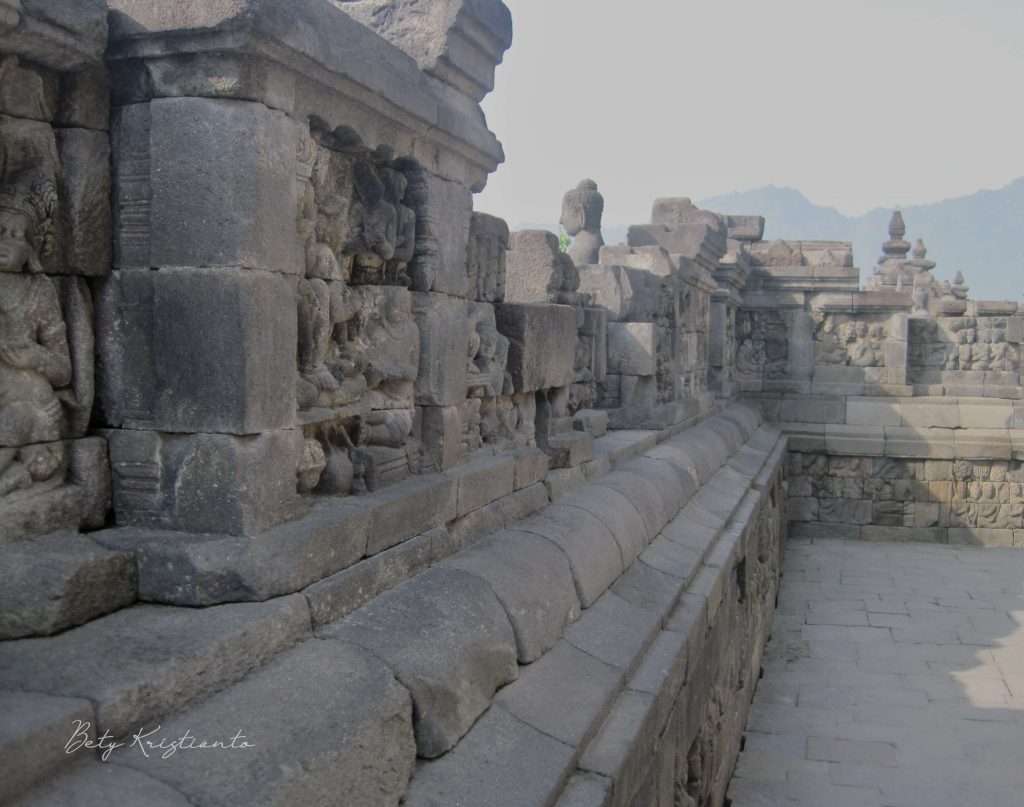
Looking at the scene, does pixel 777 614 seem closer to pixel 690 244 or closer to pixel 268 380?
pixel 690 244

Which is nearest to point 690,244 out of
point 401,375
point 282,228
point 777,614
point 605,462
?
point 777,614

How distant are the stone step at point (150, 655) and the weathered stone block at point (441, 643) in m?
0.25

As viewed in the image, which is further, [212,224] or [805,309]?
[805,309]

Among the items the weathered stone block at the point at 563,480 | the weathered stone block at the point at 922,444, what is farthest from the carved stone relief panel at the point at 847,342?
the weathered stone block at the point at 563,480

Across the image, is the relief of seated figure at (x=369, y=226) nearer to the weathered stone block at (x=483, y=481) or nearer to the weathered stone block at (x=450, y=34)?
the weathered stone block at (x=450, y=34)

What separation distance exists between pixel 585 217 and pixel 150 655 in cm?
866

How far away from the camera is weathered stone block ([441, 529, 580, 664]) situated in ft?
Answer: 11.7

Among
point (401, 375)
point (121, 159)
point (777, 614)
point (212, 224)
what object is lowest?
point (777, 614)

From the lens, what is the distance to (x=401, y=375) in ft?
12.6

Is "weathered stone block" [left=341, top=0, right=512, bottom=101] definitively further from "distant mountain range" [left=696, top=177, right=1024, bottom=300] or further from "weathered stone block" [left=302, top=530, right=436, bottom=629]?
"distant mountain range" [left=696, top=177, right=1024, bottom=300]

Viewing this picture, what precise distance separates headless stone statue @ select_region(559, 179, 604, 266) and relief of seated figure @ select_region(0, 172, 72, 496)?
802cm

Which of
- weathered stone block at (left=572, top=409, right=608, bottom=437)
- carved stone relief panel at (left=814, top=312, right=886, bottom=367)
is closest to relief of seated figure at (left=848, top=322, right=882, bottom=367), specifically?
carved stone relief panel at (left=814, top=312, right=886, bottom=367)

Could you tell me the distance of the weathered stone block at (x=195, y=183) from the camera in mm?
2807

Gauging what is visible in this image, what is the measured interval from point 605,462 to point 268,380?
3480 mm
